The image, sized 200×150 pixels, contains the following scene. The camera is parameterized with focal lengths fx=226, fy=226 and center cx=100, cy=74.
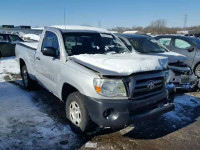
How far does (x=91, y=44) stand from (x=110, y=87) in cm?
171

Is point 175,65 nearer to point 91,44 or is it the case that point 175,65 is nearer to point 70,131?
point 91,44

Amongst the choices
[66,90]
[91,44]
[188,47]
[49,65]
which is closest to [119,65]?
[66,90]

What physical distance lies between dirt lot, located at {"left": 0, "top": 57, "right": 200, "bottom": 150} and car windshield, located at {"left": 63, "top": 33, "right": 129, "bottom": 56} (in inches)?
57.7

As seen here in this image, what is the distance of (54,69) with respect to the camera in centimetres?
446

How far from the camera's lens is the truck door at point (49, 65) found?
443 cm

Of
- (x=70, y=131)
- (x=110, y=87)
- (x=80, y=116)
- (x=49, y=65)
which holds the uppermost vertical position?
(x=49, y=65)

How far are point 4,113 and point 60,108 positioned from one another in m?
1.20

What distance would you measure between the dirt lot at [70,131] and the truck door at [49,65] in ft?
2.07

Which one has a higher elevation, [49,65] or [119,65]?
[119,65]

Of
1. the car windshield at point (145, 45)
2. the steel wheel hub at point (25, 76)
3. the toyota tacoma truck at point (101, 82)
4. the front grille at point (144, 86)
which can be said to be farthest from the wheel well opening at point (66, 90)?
the car windshield at point (145, 45)

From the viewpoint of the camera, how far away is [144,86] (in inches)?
140

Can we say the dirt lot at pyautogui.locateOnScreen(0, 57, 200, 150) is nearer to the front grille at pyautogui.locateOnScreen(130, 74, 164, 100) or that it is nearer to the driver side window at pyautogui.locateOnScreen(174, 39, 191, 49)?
the front grille at pyautogui.locateOnScreen(130, 74, 164, 100)

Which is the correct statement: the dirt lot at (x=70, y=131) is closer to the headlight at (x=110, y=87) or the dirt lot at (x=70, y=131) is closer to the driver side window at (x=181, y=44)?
the headlight at (x=110, y=87)

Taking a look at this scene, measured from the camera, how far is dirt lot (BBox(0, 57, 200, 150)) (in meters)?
3.68
